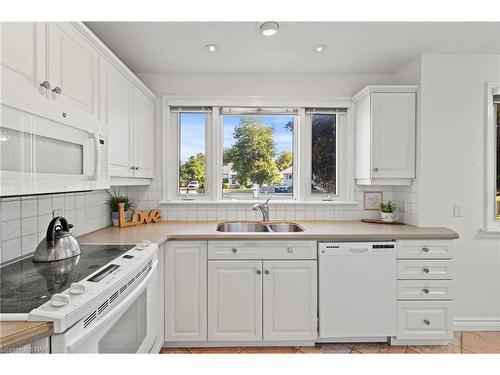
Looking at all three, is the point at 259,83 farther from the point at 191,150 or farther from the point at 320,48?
the point at 191,150

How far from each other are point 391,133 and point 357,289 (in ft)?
4.40

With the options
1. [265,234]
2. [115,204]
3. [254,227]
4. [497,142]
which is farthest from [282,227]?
[497,142]

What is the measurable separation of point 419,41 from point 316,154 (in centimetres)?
123

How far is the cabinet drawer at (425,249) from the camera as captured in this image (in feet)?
6.65

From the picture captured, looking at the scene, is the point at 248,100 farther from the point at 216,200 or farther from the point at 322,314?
the point at 322,314

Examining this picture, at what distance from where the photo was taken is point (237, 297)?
79.3 inches

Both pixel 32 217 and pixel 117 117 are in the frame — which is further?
pixel 117 117

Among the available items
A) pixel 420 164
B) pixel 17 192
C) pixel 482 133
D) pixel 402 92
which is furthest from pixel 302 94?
pixel 17 192

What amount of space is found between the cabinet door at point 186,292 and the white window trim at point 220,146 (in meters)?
0.74

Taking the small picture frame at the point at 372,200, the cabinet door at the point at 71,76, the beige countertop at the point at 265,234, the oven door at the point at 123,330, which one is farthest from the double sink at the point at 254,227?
the cabinet door at the point at 71,76

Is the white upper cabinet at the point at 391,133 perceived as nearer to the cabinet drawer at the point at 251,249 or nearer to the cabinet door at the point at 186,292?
the cabinet drawer at the point at 251,249

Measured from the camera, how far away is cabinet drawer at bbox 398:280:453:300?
202cm

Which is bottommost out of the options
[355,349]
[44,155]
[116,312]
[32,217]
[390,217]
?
[355,349]

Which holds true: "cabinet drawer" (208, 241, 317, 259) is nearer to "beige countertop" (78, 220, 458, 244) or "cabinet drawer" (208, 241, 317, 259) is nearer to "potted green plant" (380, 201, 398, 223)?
"beige countertop" (78, 220, 458, 244)
